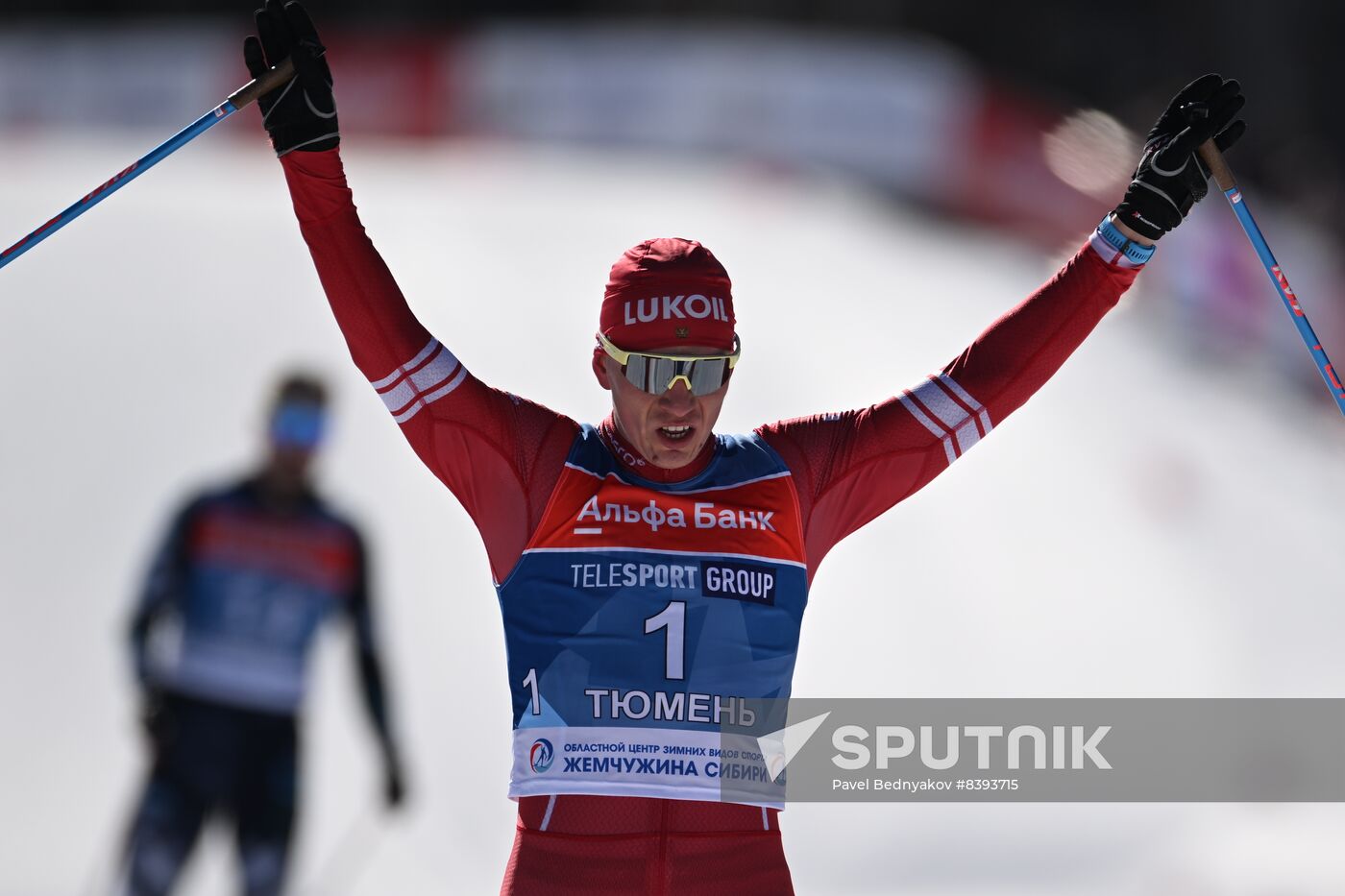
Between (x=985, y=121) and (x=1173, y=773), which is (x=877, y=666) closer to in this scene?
(x=1173, y=773)

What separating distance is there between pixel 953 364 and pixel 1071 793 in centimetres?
95

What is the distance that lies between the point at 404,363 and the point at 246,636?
9.38 ft

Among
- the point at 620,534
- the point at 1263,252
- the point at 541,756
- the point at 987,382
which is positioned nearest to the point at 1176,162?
the point at 1263,252

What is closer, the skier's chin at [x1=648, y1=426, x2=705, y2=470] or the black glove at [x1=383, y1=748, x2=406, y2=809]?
the skier's chin at [x1=648, y1=426, x2=705, y2=470]

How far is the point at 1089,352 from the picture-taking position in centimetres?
1373

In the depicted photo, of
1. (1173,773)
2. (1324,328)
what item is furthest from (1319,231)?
(1173,773)

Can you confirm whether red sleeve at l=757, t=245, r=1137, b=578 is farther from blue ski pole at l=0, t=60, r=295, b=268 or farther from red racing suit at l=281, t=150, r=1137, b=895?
blue ski pole at l=0, t=60, r=295, b=268

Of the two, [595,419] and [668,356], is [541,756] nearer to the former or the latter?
[668,356]

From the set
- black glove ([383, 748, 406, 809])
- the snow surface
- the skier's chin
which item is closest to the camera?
the skier's chin

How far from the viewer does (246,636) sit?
571 centimetres

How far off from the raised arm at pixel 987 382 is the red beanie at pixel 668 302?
290mm

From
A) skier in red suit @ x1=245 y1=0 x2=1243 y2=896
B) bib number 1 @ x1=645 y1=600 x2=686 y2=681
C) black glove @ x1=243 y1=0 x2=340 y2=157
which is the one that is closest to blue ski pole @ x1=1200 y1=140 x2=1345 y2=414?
skier in red suit @ x1=245 y1=0 x2=1243 y2=896

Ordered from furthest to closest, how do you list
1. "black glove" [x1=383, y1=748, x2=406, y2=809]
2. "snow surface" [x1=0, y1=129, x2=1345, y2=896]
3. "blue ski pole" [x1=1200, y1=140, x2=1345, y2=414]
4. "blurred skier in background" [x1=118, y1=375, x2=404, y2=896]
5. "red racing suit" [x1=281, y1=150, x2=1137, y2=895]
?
1. "snow surface" [x1=0, y1=129, x2=1345, y2=896]
2. "black glove" [x1=383, y1=748, x2=406, y2=809]
3. "blurred skier in background" [x1=118, y1=375, x2=404, y2=896]
4. "blue ski pole" [x1=1200, y1=140, x2=1345, y2=414]
5. "red racing suit" [x1=281, y1=150, x2=1137, y2=895]

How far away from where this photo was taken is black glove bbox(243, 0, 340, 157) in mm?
3104
